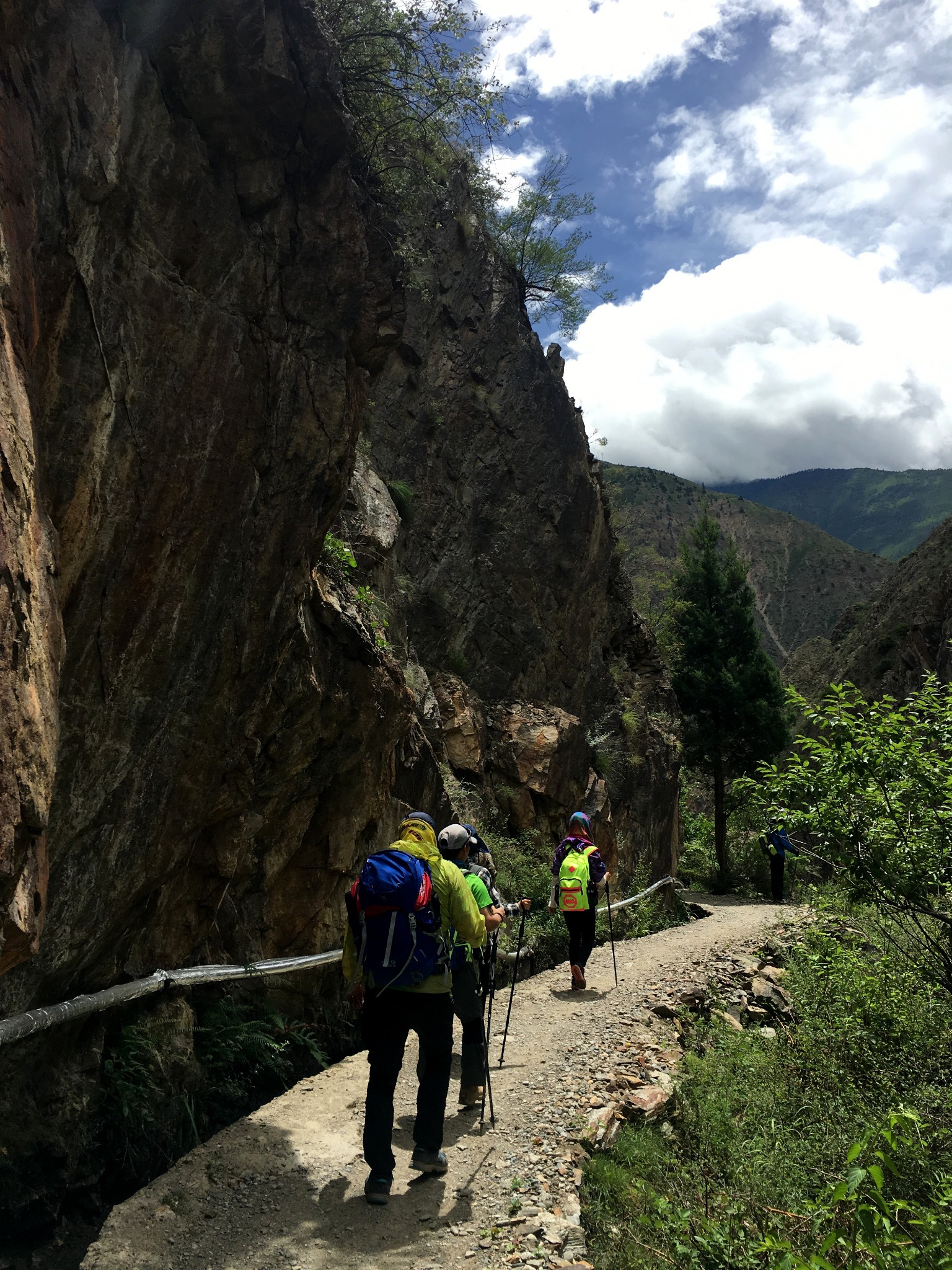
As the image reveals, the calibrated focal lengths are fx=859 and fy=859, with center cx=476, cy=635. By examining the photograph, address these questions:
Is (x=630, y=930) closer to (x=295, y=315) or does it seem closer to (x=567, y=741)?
(x=567, y=741)

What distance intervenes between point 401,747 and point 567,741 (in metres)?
8.10

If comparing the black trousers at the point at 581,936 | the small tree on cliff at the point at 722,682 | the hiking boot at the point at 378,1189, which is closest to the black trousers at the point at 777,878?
the small tree on cliff at the point at 722,682

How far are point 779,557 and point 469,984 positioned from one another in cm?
13044

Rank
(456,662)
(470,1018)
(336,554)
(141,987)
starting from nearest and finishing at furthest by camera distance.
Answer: (141,987) < (470,1018) < (336,554) < (456,662)

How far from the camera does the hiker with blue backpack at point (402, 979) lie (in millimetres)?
4980

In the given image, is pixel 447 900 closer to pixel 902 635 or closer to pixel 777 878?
pixel 777 878

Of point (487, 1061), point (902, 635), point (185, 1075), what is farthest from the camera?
point (902, 635)

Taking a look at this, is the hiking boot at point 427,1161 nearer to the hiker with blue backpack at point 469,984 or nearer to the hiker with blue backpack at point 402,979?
the hiker with blue backpack at point 402,979

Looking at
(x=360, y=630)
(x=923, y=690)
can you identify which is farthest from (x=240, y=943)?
(x=923, y=690)

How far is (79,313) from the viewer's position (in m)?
4.74

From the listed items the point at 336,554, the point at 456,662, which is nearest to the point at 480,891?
the point at 336,554

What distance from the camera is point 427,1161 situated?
522 centimetres

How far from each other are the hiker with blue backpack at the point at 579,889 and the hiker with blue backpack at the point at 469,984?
3.14 metres

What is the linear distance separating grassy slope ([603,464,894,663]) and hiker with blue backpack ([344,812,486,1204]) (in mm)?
96156
